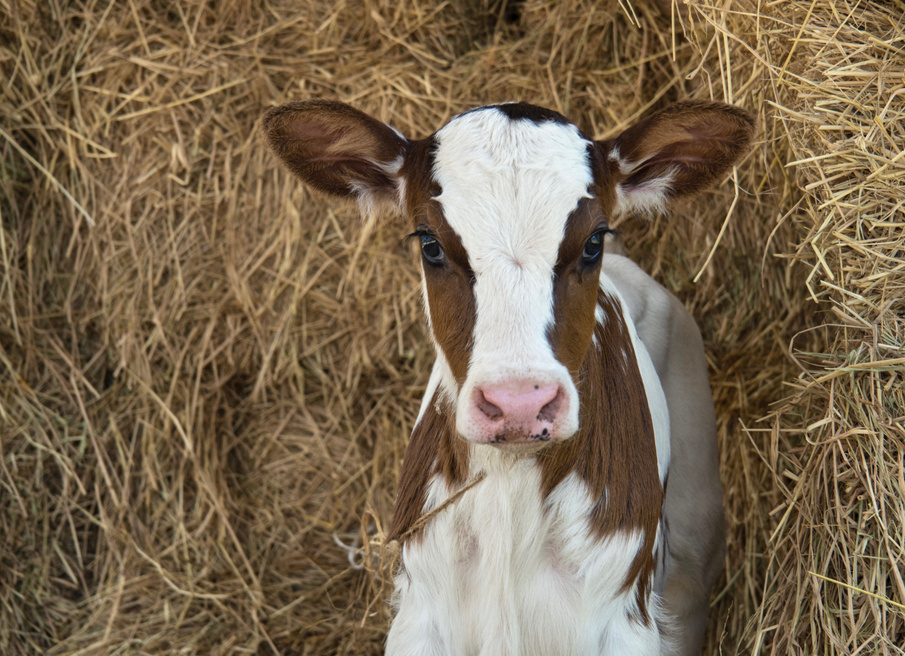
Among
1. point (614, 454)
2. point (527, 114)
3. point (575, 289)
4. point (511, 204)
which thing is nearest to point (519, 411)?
point (575, 289)

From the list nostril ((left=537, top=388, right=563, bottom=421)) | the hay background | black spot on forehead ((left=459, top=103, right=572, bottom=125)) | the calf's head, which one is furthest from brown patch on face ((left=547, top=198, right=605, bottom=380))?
the hay background

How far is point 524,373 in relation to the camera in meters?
2.11

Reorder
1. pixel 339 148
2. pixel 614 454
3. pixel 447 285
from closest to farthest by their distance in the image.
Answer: pixel 447 285, pixel 614 454, pixel 339 148

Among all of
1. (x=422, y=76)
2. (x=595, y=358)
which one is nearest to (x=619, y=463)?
→ (x=595, y=358)

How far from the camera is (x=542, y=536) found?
2561 mm

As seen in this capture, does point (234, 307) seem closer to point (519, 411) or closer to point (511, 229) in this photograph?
point (511, 229)

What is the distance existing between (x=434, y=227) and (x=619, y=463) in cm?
90

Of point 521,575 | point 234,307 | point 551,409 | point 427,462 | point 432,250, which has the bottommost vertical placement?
A: point 234,307

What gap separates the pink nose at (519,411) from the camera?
2.08 metres

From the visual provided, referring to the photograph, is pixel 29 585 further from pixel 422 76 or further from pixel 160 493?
pixel 422 76

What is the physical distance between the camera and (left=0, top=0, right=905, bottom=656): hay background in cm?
410

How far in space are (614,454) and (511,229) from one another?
31.2 inches

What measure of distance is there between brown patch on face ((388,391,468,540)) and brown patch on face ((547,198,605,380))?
43cm

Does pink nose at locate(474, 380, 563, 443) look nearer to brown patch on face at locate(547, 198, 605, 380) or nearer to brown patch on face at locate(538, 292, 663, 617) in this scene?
brown patch on face at locate(547, 198, 605, 380)
